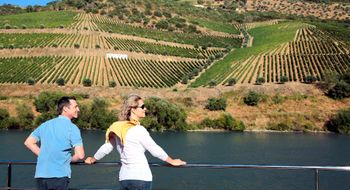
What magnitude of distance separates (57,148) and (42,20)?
12575 centimetres

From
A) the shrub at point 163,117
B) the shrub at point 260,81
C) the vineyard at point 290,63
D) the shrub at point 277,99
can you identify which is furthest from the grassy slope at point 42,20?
the shrub at point 277,99

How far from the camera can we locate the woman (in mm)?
6289

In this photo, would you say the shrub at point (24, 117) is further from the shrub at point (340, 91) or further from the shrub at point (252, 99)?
the shrub at point (340, 91)

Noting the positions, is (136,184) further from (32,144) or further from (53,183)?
(32,144)

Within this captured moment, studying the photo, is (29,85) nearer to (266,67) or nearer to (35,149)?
(266,67)

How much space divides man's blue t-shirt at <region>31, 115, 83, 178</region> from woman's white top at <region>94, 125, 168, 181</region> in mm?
652

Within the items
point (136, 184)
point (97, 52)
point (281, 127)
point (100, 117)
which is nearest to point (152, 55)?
point (97, 52)

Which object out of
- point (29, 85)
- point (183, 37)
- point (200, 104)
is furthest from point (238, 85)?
point (183, 37)

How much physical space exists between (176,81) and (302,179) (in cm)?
6152

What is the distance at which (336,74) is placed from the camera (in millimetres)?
85562

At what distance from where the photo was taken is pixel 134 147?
6355mm

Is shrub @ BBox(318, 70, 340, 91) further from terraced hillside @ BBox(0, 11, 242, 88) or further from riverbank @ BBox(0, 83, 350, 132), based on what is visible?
terraced hillside @ BBox(0, 11, 242, 88)

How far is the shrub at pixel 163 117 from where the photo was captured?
246ft

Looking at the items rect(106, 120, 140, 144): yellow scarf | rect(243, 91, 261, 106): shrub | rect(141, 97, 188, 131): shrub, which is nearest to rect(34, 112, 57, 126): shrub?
rect(141, 97, 188, 131): shrub
